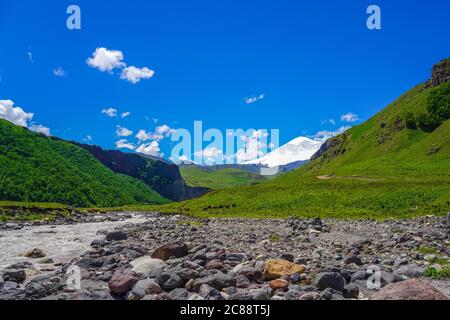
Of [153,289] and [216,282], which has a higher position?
[216,282]

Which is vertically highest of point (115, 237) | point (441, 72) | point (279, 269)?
point (441, 72)

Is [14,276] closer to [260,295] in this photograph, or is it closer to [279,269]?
[279,269]

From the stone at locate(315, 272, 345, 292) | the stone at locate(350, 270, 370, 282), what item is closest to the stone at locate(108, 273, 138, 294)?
the stone at locate(315, 272, 345, 292)

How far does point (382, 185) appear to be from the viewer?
247 ft

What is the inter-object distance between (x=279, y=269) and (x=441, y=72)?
195423 millimetres

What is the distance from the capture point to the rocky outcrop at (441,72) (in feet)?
588

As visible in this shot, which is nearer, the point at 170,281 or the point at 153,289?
the point at 153,289

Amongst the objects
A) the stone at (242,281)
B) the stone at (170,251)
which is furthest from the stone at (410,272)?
the stone at (170,251)

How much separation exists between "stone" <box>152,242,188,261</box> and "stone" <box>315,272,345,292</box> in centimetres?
881

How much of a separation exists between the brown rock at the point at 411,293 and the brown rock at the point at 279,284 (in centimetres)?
352

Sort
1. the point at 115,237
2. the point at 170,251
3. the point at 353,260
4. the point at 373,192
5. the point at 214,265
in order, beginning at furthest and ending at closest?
the point at 373,192
the point at 115,237
the point at 170,251
the point at 353,260
the point at 214,265

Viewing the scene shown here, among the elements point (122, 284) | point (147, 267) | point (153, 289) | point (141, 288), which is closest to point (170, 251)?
point (147, 267)

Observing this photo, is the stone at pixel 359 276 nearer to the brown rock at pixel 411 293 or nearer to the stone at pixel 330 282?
the stone at pixel 330 282

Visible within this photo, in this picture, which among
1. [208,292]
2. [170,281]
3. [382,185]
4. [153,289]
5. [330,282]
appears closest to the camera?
[208,292]
